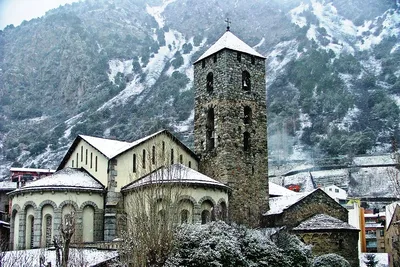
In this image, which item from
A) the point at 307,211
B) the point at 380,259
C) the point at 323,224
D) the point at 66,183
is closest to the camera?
the point at 66,183

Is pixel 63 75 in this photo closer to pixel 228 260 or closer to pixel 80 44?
pixel 80 44

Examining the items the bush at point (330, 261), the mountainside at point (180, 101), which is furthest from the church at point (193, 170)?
the mountainside at point (180, 101)

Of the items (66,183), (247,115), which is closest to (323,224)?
(247,115)

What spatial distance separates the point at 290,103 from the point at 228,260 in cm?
12774

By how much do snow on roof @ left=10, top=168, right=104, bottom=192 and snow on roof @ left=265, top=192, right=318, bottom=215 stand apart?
530 inches

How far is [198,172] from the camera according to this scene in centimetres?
4634

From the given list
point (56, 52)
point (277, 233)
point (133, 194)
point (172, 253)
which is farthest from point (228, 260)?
point (56, 52)

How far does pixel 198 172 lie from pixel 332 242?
1096cm

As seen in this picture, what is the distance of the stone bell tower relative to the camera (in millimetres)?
48250

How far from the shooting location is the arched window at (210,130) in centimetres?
5047

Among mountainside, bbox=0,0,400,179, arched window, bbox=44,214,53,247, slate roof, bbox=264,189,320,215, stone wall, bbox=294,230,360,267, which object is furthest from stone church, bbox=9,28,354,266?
mountainside, bbox=0,0,400,179

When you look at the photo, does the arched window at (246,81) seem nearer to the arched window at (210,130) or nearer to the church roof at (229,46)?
the church roof at (229,46)

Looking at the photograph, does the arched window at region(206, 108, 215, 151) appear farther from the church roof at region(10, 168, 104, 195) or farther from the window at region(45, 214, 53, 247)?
the window at region(45, 214, 53, 247)

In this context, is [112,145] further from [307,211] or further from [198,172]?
[307,211]
